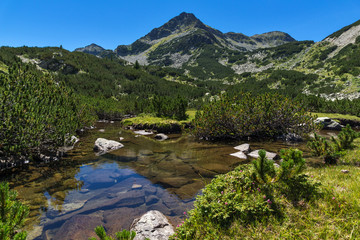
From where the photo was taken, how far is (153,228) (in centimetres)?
483

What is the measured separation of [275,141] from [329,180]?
42.7ft

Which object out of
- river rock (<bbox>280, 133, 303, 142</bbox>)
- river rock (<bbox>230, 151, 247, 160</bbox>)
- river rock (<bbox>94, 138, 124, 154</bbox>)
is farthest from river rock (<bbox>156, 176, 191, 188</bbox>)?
river rock (<bbox>280, 133, 303, 142</bbox>)

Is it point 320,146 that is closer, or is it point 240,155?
point 320,146

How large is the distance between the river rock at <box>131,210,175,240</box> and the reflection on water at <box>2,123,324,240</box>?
0.71 m

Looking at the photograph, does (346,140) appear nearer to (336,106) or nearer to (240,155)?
(240,155)

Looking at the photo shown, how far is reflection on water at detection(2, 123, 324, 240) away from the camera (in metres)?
5.79

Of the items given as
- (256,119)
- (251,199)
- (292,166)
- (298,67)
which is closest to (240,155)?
(256,119)

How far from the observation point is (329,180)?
4.54 m

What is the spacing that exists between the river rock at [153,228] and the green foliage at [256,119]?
511 inches

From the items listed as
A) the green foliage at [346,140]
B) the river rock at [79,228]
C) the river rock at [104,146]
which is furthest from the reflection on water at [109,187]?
the green foliage at [346,140]

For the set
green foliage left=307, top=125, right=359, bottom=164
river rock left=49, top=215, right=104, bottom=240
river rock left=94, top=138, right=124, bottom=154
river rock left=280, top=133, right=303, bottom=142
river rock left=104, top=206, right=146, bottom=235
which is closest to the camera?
river rock left=49, top=215, right=104, bottom=240

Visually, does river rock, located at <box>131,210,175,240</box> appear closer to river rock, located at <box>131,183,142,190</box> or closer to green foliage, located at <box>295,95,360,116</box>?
river rock, located at <box>131,183,142,190</box>

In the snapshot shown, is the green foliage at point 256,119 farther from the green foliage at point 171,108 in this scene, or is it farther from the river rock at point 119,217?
the river rock at point 119,217

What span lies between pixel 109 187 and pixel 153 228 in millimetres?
4392
